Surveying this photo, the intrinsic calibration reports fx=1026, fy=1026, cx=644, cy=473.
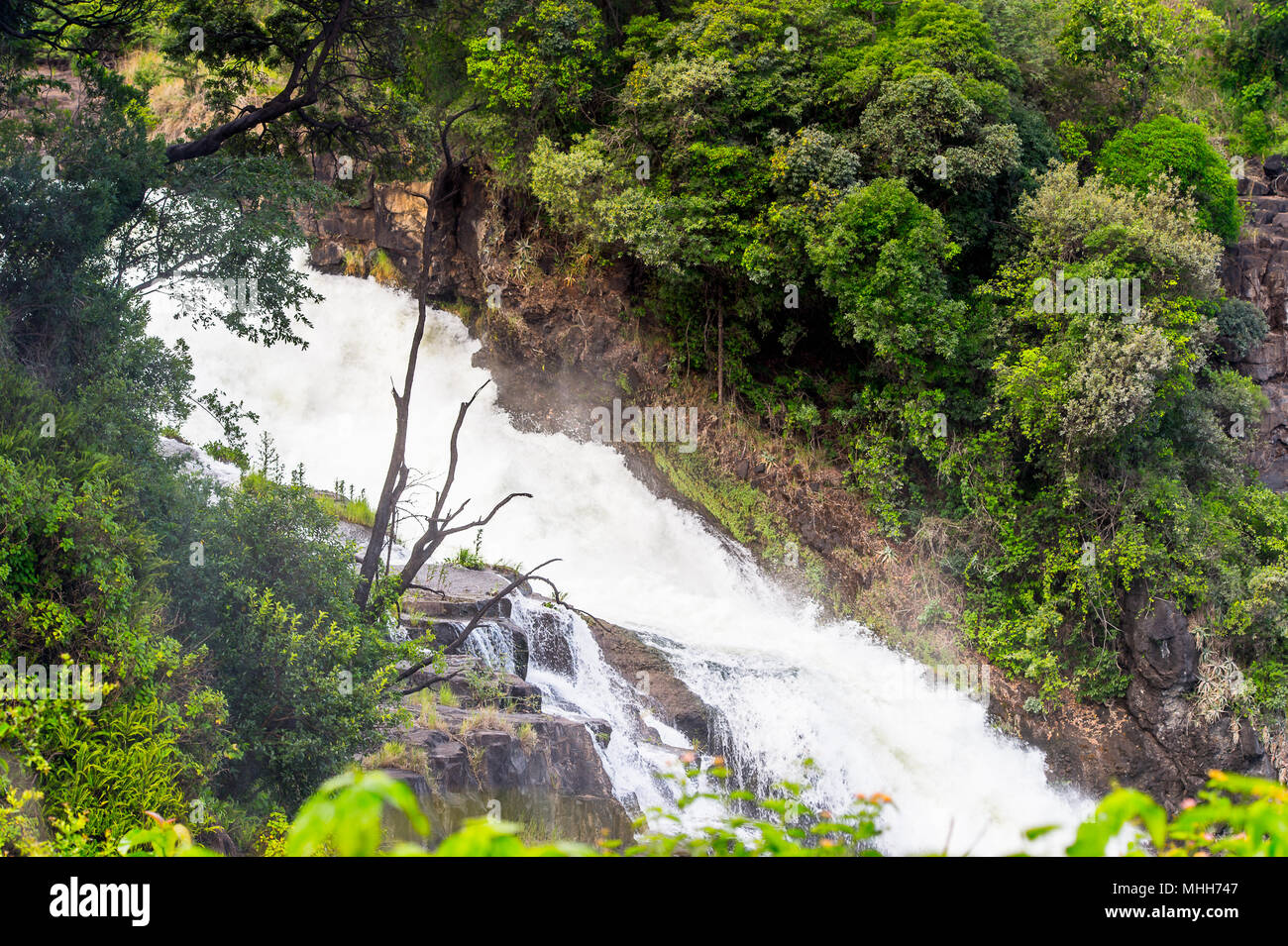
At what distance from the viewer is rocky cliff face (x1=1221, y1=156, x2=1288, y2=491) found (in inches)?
773

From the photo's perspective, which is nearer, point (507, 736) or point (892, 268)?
point (507, 736)

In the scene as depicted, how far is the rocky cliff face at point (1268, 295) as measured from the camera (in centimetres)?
1964

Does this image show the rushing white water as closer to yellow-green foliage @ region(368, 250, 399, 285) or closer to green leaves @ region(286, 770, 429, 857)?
yellow-green foliage @ region(368, 250, 399, 285)

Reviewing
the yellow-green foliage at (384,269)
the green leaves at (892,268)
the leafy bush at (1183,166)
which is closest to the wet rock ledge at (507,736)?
the green leaves at (892,268)

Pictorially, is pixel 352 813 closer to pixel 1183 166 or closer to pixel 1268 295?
pixel 1183 166

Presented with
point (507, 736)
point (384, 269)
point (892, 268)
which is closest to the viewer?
point (507, 736)

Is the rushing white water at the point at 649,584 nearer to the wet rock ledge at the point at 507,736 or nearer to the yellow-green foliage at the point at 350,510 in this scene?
the wet rock ledge at the point at 507,736

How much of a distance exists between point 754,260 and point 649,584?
6261mm

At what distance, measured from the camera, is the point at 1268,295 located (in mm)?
20219

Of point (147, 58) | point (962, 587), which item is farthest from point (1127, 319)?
point (147, 58)

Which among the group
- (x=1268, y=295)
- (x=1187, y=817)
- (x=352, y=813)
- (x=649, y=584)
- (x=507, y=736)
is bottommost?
(x=507, y=736)

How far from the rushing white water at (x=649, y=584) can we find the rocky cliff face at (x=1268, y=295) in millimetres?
8014

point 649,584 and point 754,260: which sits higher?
point 754,260

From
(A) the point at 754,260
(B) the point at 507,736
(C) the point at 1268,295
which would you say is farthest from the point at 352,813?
(C) the point at 1268,295
